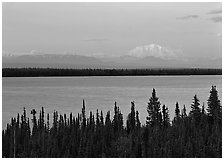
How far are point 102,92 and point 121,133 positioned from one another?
0.72 m

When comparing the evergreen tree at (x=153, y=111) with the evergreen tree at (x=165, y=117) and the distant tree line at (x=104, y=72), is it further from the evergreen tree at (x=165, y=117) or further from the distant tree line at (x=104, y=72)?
the distant tree line at (x=104, y=72)

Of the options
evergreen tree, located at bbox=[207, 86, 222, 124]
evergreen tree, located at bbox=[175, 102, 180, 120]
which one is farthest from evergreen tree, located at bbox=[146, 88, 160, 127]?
evergreen tree, located at bbox=[207, 86, 222, 124]

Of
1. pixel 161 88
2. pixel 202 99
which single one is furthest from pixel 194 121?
pixel 161 88

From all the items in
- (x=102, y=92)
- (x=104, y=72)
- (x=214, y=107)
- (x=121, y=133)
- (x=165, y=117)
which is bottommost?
(x=121, y=133)

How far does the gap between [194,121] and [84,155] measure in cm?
154

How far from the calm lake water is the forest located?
0.08m

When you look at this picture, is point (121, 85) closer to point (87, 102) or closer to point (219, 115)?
point (87, 102)

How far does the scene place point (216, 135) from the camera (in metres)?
3.25

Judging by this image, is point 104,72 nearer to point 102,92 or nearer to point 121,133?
point 102,92

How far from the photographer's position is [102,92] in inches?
170

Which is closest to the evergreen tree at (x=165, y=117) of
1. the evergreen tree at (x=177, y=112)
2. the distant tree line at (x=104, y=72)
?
the evergreen tree at (x=177, y=112)

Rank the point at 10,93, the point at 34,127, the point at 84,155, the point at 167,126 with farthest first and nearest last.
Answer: the point at 34,127 < the point at 167,126 < the point at 10,93 < the point at 84,155

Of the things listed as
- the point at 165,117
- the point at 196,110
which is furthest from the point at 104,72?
the point at 196,110

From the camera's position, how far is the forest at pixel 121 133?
10.3 feet
